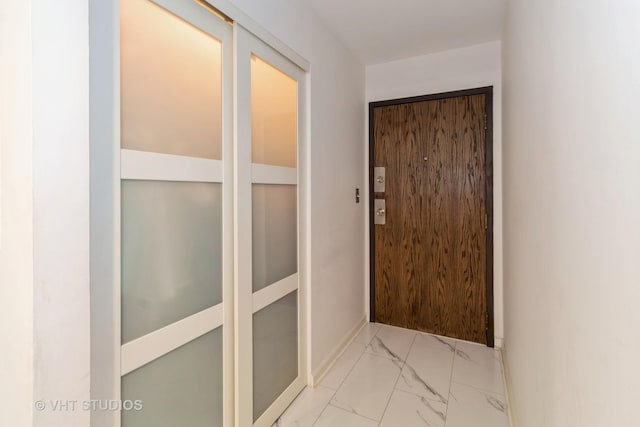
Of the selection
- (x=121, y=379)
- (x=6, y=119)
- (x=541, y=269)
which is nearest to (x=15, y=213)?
(x=6, y=119)

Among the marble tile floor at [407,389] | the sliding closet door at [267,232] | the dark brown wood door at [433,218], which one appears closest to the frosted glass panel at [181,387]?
the sliding closet door at [267,232]

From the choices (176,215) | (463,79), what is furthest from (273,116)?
(463,79)

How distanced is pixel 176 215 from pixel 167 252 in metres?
0.15

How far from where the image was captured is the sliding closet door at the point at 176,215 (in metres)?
1.10

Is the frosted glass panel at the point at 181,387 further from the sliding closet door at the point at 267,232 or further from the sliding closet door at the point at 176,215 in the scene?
the sliding closet door at the point at 267,232

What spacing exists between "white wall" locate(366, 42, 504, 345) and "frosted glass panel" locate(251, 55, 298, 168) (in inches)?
57.8

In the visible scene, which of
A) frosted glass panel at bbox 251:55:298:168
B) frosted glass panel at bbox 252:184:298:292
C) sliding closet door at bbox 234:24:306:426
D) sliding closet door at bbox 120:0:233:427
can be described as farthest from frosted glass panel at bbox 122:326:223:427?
frosted glass panel at bbox 251:55:298:168

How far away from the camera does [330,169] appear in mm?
2430

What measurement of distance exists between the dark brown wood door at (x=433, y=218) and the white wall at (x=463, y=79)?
0.30 feet

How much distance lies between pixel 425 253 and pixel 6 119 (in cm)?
289

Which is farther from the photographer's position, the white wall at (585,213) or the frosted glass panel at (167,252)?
the frosted glass panel at (167,252)

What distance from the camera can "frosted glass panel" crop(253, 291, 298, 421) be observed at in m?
1.69

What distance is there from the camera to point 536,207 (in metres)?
1.16

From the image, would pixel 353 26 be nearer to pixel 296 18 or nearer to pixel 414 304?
pixel 296 18
